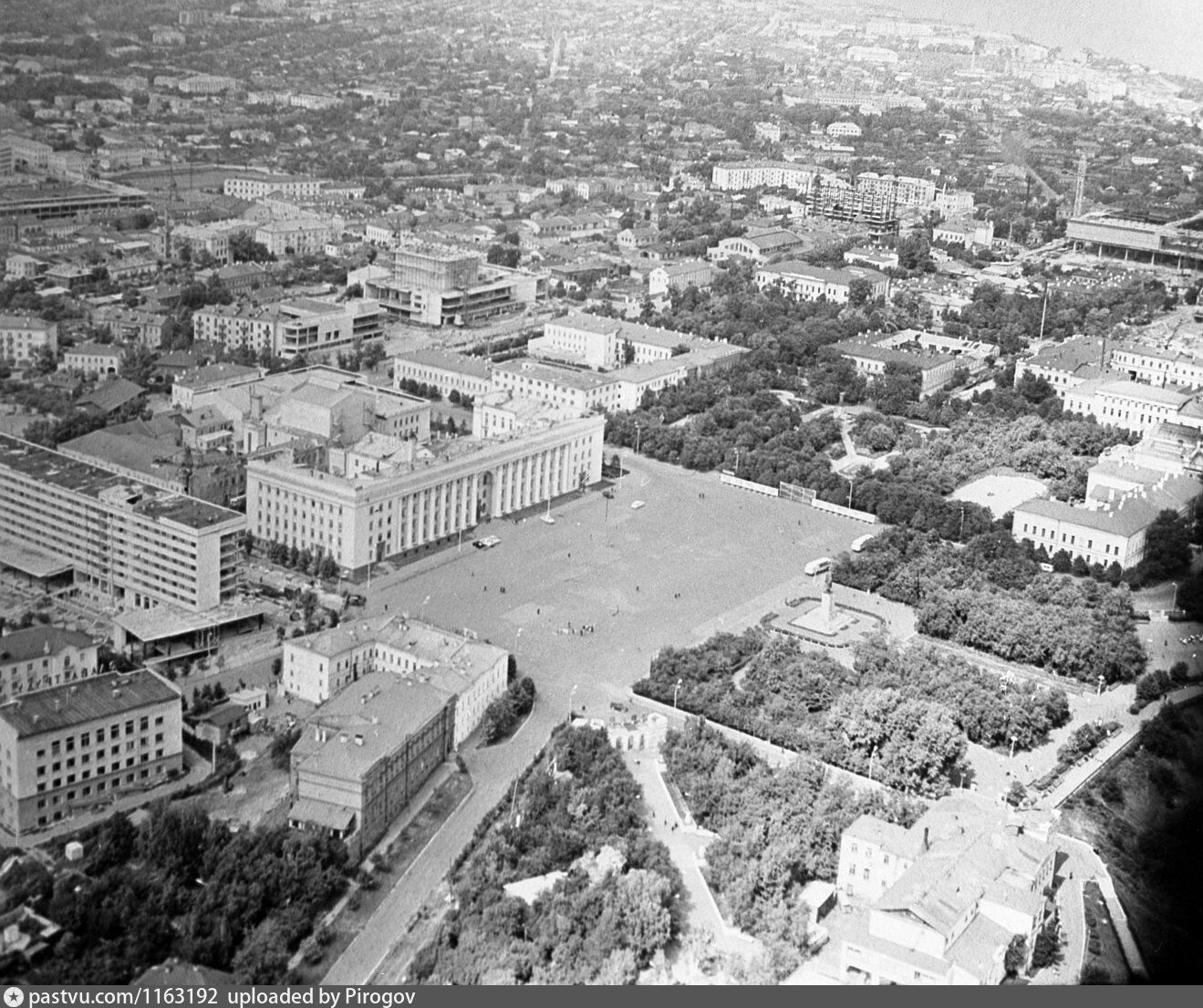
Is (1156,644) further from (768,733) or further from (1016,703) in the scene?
(768,733)

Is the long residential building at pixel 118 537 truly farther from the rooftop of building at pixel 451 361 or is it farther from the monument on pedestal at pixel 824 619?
the rooftop of building at pixel 451 361

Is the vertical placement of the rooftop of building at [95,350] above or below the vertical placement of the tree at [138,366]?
above

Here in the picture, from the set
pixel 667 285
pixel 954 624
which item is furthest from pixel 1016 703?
pixel 667 285

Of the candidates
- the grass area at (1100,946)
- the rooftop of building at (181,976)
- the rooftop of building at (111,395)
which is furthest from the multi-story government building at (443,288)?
the rooftop of building at (181,976)

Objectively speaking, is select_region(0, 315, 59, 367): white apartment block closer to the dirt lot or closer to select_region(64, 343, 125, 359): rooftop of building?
select_region(64, 343, 125, 359): rooftop of building

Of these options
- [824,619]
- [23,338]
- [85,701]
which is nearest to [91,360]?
[23,338]
